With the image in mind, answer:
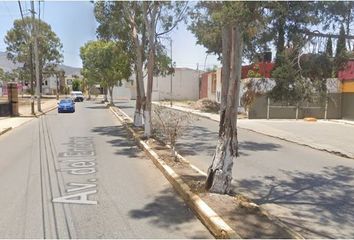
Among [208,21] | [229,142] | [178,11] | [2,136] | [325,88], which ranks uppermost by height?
[178,11]

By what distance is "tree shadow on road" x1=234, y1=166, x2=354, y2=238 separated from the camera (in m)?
7.06

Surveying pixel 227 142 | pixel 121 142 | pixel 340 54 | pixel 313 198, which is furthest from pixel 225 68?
pixel 121 142

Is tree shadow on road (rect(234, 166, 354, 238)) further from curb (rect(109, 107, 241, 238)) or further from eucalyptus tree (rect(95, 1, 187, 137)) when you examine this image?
eucalyptus tree (rect(95, 1, 187, 137))

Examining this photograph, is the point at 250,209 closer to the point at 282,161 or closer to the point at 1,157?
the point at 282,161

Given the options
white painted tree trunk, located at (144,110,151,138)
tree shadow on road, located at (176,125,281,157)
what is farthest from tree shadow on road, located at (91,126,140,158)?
tree shadow on road, located at (176,125,281,157)

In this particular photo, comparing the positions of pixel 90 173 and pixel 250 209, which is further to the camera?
pixel 90 173

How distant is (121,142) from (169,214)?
10.8m

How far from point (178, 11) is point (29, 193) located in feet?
42.4

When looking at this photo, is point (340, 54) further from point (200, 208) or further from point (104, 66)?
point (104, 66)

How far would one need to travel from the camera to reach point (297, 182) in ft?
34.5

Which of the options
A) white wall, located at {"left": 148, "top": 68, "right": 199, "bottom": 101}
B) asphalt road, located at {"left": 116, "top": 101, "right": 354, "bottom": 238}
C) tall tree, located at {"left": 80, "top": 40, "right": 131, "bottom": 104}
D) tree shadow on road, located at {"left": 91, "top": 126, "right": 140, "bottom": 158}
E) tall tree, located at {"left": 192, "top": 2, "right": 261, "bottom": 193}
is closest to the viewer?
asphalt road, located at {"left": 116, "top": 101, "right": 354, "bottom": 238}

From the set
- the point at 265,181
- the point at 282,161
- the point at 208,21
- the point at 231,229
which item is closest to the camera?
the point at 231,229

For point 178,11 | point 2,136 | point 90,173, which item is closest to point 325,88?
point 90,173

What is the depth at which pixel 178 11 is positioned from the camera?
19.8 m
